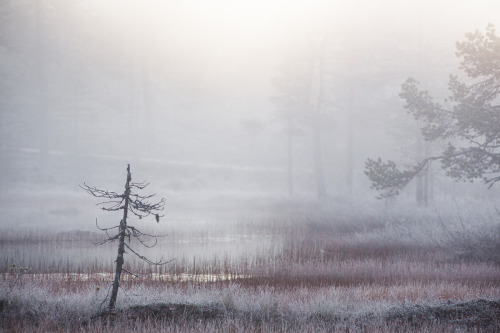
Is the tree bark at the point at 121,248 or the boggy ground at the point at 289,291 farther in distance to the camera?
the boggy ground at the point at 289,291

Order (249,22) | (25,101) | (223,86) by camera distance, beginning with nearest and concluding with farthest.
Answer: (25,101), (223,86), (249,22)

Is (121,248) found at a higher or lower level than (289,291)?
higher

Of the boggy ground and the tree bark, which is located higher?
the tree bark

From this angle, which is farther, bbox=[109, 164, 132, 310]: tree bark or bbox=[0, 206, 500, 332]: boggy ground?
bbox=[0, 206, 500, 332]: boggy ground

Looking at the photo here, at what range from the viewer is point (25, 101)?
58844 mm

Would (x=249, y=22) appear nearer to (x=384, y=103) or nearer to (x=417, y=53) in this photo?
(x=384, y=103)

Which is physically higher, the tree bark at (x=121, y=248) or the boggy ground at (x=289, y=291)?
the tree bark at (x=121, y=248)

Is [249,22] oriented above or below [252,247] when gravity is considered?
above

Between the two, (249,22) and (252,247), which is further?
(249,22)

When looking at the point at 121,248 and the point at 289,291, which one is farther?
the point at 289,291

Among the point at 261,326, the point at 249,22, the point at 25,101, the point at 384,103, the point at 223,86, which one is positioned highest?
the point at 249,22

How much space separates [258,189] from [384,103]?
1340 centimetres

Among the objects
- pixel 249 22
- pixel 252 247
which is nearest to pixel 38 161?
pixel 252 247

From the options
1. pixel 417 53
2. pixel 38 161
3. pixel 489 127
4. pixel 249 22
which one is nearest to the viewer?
pixel 489 127
